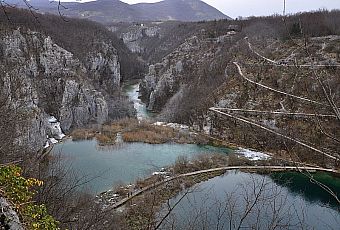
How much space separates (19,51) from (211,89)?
59.8ft

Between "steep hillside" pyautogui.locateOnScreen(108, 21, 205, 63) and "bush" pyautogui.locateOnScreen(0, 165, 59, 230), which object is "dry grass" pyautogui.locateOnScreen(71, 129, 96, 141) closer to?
"bush" pyautogui.locateOnScreen(0, 165, 59, 230)

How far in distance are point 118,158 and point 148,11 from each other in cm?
13414

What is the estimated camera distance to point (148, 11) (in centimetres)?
15012

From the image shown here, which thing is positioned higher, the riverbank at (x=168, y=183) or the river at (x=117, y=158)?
the riverbank at (x=168, y=183)

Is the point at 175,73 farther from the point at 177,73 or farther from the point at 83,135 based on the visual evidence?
the point at 83,135

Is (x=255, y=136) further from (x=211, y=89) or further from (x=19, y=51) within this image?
(x=19, y=51)

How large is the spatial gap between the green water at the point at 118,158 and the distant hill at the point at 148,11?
96192mm

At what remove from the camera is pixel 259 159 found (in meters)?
23.0

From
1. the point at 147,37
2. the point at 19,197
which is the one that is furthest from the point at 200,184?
the point at 147,37

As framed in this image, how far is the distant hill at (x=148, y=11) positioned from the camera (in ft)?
413

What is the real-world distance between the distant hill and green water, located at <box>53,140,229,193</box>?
316 ft

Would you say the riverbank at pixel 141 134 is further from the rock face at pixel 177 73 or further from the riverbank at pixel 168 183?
the rock face at pixel 177 73

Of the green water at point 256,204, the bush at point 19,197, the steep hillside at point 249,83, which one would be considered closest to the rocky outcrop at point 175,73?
the steep hillside at point 249,83

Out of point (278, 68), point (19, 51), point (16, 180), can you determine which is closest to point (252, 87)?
point (278, 68)
